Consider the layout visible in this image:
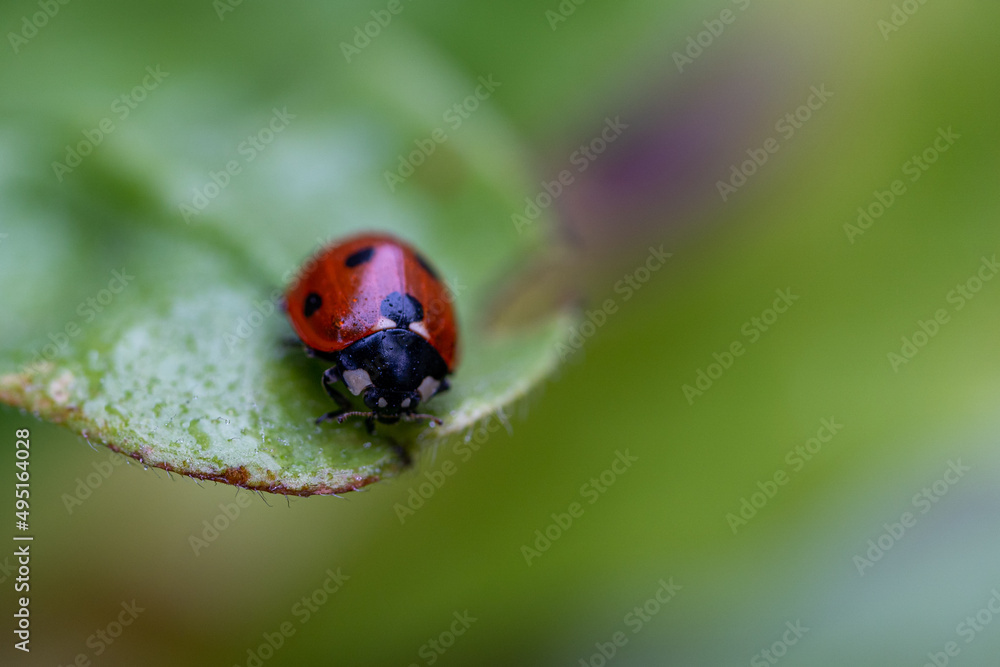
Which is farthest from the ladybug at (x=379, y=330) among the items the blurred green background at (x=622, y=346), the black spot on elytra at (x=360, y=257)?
the blurred green background at (x=622, y=346)

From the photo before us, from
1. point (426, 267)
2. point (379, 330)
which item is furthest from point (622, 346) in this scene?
point (379, 330)

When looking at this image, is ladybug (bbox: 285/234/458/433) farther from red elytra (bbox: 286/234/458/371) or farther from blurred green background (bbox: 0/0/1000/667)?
blurred green background (bbox: 0/0/1000/667)

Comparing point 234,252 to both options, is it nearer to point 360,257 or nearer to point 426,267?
point 360,257

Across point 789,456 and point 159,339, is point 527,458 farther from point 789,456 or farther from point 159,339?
point 159,339

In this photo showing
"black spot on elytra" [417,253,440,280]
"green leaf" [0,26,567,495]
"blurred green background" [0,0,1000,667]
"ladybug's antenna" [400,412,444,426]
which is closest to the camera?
"green leaf" [0,26,567,495]

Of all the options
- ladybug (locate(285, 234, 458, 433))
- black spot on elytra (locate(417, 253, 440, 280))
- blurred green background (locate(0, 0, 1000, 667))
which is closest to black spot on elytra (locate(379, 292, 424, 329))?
ladybug (locate(285, 234, 458, 433))

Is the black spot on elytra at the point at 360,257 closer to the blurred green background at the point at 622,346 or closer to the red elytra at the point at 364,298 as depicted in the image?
the red elytra at the point at 364,298
